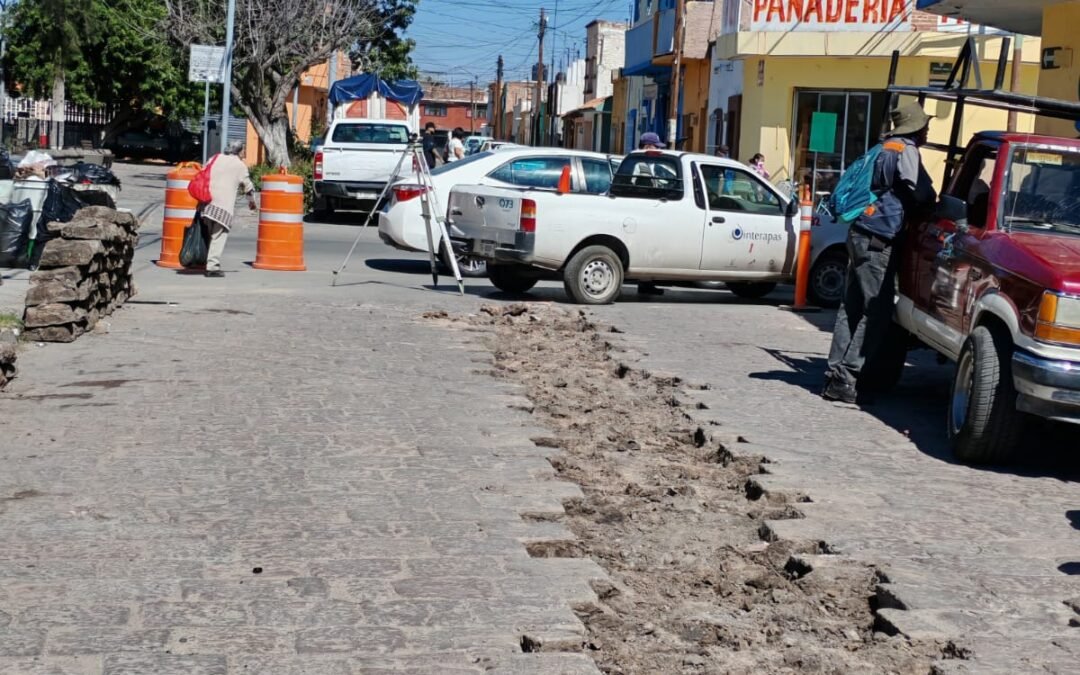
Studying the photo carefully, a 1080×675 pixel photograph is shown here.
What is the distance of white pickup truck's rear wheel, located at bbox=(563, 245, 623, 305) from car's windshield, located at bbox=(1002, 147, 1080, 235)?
6673 mm

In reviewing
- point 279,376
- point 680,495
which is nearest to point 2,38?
point 279,376

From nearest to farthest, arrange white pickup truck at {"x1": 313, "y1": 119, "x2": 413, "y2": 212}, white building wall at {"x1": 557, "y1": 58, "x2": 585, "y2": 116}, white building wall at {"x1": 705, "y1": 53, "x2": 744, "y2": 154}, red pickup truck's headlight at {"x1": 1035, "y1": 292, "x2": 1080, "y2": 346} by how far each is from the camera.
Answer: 1. red pickup truck's headlight at {"x1": 1035, "y1": 292, "x2": 1080, "y2": 346}
2. white pickup truck at {"x1": 313, "y1": 119, "x2": 413, "y2": 212}
3. white building wall at {"x1": 705, "y1": 53, "x2": 744, "y2": 154}
4. white building wall at {"x1": 557, "y1": 58, "x2": 585, "y2": 116}

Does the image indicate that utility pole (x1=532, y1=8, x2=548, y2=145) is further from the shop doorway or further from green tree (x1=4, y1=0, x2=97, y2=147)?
the shop doorway

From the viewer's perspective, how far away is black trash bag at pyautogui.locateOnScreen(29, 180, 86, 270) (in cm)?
1594

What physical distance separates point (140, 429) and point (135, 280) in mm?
8255

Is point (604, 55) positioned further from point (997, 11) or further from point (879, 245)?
point (879, 245)

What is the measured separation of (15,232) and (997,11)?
12.4m

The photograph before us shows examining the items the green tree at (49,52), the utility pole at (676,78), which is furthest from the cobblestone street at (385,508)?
the green tree at (49,52)

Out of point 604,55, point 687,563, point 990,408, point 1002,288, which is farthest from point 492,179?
point 604,55

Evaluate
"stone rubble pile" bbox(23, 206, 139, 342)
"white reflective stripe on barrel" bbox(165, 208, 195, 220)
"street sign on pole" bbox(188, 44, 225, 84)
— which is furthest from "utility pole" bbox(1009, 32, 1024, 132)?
"street sign on pole" bbox(188, 44, 225, 84)

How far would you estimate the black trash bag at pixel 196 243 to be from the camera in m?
16.5

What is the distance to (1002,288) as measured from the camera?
798 centimetres

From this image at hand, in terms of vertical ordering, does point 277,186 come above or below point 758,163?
below

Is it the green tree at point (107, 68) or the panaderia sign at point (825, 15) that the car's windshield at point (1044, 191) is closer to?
the panaderia sign at point (825, 15)
